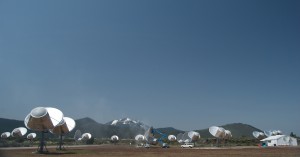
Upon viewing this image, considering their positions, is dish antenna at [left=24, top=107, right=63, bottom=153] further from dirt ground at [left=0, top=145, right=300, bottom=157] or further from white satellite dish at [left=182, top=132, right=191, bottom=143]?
white satellite dish at [left=182, top=132, right=191, bottom=143]

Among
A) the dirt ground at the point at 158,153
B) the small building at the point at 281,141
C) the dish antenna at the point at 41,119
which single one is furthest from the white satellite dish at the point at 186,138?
the dish antenna at the point at 41,119

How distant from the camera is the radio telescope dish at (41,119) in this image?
150 feet

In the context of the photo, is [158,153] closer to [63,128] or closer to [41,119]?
[63,128]

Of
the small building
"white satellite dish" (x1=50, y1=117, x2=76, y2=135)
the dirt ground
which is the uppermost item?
"white satellite dish" (x1=50, y1=117, x2=76, y2=135)

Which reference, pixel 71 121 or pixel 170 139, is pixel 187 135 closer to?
pixel 170 139

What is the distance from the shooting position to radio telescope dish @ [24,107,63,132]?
45.8 meters

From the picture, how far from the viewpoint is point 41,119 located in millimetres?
45875

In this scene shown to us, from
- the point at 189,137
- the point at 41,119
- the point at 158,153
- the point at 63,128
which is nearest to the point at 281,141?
the point at 189,137

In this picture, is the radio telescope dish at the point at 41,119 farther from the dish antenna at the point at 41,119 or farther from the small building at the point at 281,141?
the small building at the point at 281,141

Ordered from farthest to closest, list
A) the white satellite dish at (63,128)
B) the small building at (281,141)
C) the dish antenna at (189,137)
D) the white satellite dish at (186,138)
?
1. the white satellite dish at (186,138)
2. the small building at (281,141)
3. the dish antenna at (189,137)
4. the white satellite dish at (63,128)

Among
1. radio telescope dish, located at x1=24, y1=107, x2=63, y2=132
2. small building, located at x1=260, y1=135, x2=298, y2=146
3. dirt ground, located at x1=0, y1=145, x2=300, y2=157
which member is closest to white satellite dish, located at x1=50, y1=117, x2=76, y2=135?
dirt ground, located at x1=0, y1=145, x2=300, y2=157

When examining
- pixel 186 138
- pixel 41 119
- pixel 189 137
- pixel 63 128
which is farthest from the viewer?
pixel 186 138

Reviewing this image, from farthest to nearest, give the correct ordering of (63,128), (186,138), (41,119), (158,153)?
(186,138) → (63,128) → (158,153) → (41,119)

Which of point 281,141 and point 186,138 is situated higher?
point 186,138
